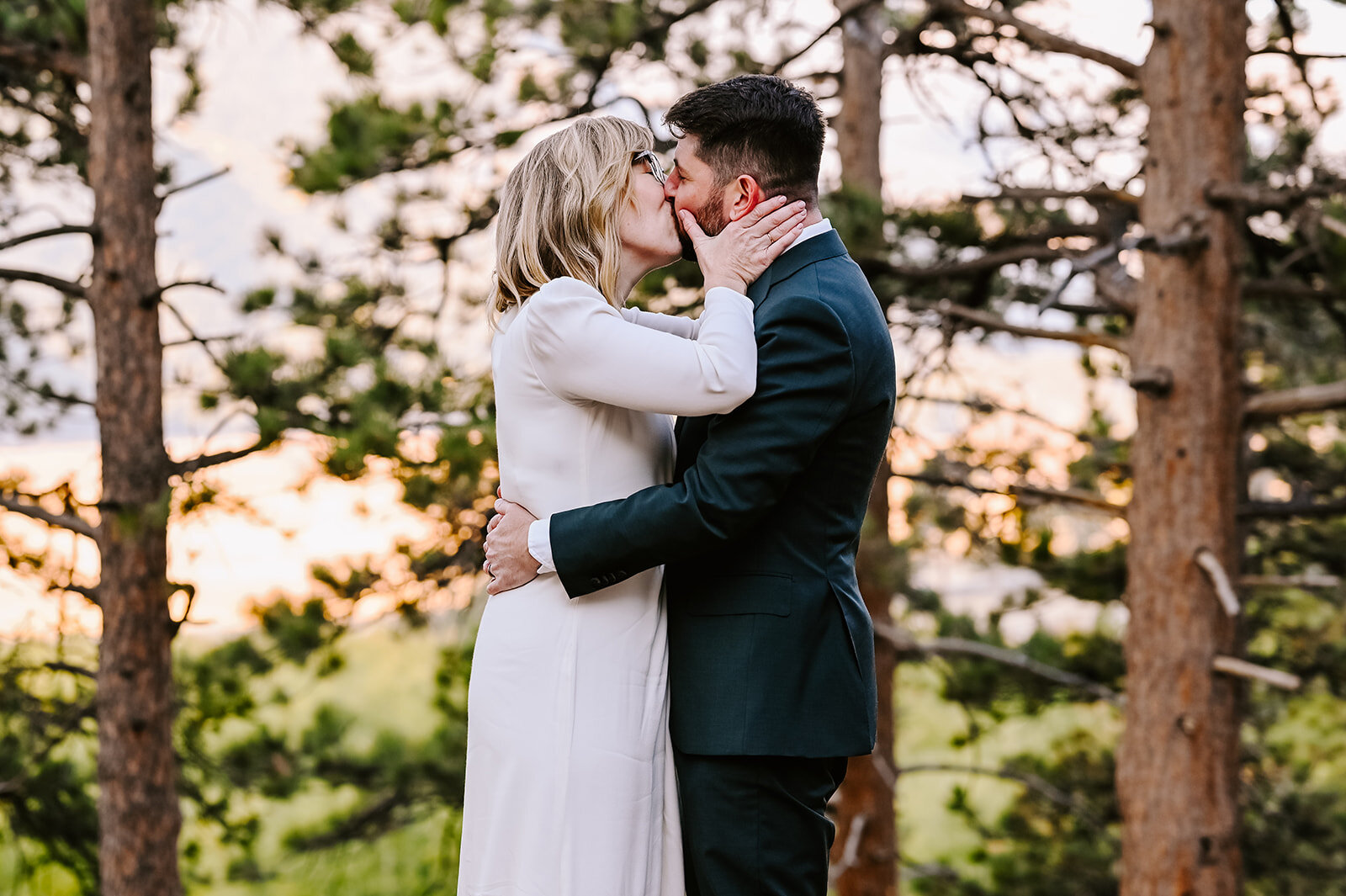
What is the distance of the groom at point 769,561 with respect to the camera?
2012 mm

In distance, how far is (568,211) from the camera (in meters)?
2.16

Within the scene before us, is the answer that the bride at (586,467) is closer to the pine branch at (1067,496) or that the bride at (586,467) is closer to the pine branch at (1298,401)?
the pine branch at (1298,401)

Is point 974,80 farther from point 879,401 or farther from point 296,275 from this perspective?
point 879,401

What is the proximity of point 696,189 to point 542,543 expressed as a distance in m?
0.77

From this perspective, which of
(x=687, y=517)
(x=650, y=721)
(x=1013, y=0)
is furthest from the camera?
(x=1013, y=0)

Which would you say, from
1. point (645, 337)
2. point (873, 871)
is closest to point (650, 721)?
point (645, 337)

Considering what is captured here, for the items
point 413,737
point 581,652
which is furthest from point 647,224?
point 413,737

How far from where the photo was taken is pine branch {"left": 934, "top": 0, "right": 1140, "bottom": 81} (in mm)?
4719

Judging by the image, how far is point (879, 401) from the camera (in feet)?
7.08

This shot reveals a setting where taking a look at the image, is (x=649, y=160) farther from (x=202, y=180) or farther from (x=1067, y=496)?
(x=1067, y=496)

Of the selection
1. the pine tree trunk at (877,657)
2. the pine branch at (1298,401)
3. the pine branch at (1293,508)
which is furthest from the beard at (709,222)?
the pine tree trunk at (877,657)

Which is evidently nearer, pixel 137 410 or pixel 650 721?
pixel 650 721

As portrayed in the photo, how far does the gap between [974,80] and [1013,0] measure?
89 cm

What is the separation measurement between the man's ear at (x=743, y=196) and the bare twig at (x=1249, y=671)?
268 centimetres
